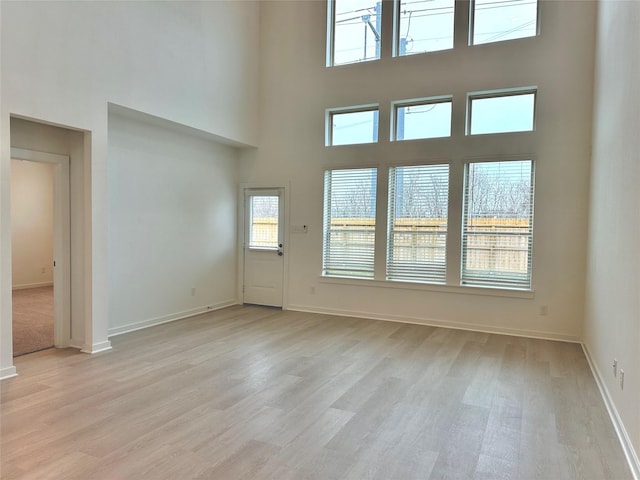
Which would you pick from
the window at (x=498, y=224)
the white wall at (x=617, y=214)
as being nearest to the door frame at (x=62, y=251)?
the window at (x=498, y=224)

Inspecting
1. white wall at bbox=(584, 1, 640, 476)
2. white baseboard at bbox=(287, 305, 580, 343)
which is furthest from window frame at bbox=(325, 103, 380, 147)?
white wall at bbox=(584, 1, 640, 476)

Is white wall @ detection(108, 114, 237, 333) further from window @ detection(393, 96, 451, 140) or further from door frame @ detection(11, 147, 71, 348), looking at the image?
window @ detection(393, 96, 451, 140)

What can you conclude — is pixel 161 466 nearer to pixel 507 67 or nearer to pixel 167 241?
pixel 167 241

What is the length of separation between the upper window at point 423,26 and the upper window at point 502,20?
341 millimetres

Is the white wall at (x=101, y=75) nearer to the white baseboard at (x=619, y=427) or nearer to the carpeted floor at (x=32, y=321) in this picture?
the carpeted floor at (x=32, y=321)

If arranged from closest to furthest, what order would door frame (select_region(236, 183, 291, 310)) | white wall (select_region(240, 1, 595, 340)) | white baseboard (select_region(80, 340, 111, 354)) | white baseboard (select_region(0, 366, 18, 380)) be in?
white baseboard (select_region(0, 366, 18, 380)) < white baseboard (select_region(80, 340, 111, 354)) < white wall (select_region(240, 1, 595, 340)) < door frame (select_region(236, 183, 291, 310))

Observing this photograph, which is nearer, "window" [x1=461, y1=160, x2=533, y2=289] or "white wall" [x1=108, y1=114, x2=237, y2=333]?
"white wall" [x1=108, y1=114, x2=237, y2=333]

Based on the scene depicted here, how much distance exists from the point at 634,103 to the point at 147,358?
4641 mm

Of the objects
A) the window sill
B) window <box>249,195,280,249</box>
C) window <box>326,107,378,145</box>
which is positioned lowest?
the window sill

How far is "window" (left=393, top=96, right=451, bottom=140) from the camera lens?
229 inches

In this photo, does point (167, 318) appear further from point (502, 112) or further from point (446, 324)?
point (502, 112)

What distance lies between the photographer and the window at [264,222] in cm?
691

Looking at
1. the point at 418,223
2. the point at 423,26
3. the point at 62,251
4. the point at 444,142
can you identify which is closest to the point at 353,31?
the point at 423,26

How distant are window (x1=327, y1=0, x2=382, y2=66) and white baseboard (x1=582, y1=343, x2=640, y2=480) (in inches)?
197
